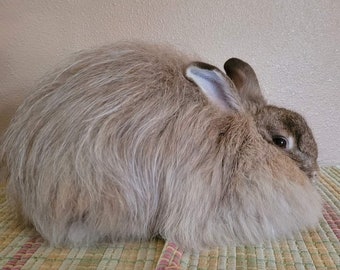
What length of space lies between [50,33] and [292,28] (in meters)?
0.86

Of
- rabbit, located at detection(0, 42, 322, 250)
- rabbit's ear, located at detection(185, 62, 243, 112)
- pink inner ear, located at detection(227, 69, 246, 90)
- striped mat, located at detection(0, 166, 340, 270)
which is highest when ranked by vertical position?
rabbit's ear, located at detection(185, 62, 243, 112)

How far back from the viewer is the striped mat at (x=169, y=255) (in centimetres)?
76

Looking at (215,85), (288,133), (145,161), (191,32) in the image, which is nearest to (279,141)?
(288,133)

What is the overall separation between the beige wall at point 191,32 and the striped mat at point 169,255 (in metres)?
0.71

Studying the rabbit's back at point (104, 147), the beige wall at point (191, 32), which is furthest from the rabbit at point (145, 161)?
the beige wall at point (191, 32)

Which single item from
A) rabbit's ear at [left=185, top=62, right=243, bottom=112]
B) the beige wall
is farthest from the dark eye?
the beige wall

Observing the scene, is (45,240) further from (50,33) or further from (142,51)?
(50,33)

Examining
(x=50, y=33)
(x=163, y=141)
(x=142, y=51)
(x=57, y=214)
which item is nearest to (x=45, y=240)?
(x=57, y=214)

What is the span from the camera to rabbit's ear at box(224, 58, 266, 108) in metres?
1.05

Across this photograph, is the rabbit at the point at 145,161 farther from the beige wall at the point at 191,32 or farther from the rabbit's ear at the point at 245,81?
the beige wall at the point at 191,32

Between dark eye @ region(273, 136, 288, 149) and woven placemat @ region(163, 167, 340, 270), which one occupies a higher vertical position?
dark eye @ region(273, 136, 288, 149)

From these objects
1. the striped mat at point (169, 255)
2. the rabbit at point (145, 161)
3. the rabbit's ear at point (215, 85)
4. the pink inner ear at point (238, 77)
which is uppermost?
the rabbit's ear at point (215, 85)

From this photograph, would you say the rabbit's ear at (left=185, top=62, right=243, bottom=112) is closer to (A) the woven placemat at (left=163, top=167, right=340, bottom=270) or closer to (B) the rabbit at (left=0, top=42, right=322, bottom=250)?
(B) the rabbit at (left=0, top=42, right=322, bottom=250)

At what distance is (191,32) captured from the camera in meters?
1.40
